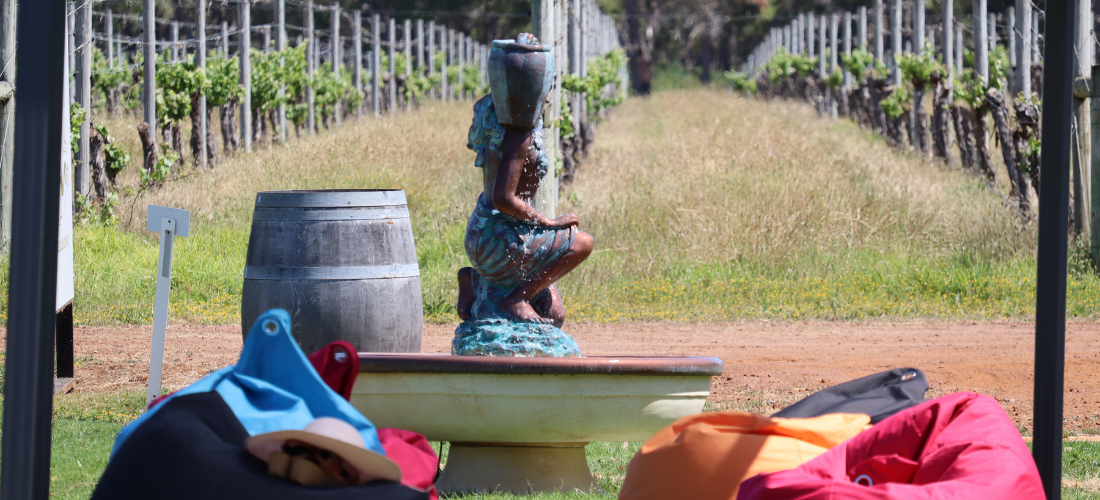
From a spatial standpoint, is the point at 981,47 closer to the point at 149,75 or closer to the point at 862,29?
the point at 149,75

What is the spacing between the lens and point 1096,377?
6.04 m

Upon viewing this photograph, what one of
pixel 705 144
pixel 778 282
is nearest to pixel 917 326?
pixel 778 282

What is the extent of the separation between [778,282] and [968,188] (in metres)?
4.48

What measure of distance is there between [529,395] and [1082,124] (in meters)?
7.30

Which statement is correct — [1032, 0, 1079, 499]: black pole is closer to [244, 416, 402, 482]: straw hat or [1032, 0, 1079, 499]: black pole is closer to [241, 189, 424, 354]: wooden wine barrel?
[244, 416, 402, 482]: straw hat

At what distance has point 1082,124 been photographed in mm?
8898

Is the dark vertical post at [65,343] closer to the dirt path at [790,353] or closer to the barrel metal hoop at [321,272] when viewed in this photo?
the dirt path at [790,353]

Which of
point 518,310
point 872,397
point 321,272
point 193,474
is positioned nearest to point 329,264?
point 321,272

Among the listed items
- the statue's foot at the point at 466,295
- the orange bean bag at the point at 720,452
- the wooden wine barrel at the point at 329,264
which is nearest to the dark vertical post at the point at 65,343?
the wooden wine barrel at the point at 329,264

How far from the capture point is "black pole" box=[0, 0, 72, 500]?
6.85ft

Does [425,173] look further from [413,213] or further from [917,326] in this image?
[917,326]

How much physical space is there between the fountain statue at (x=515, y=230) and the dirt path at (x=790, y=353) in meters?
1.86

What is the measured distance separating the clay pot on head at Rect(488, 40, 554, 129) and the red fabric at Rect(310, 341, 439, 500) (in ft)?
3.95

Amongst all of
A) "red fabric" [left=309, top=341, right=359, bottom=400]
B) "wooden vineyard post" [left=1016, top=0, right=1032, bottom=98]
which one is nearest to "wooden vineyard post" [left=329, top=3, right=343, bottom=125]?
"wooden vineyard post" [left=1016, top=0, right=1032, bottom=98]
